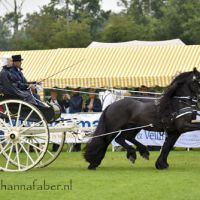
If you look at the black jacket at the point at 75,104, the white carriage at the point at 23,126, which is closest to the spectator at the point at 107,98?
the black jacket at the point at 75,104

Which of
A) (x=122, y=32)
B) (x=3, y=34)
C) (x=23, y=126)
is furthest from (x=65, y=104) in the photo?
(x=3, y=34)

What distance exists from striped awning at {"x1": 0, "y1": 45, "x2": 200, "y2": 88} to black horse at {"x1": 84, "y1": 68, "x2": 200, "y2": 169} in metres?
7.27

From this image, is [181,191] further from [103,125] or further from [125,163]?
[125,163]

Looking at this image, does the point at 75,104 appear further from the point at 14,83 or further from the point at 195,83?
the point at 195,83

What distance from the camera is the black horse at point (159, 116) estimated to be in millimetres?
12812

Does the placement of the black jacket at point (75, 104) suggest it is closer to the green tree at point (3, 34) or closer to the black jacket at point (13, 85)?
the black jacket at point (13, 85)

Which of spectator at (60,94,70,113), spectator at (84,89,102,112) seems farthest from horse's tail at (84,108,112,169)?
spectator at (60,94,70,113)

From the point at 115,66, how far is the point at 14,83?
8.81 metres

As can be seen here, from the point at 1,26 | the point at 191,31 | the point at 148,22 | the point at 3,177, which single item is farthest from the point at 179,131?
the point at 1,26

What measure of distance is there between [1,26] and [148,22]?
2414 centimetres

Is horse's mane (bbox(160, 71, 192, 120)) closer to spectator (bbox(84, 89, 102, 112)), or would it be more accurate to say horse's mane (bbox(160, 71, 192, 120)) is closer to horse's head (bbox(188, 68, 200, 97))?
horse's head (bbox(188, 68, 200, 97))

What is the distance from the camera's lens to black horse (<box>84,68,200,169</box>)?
12.8 metres

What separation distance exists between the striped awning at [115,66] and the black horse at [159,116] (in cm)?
727

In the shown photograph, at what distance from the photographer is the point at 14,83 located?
12.7m
